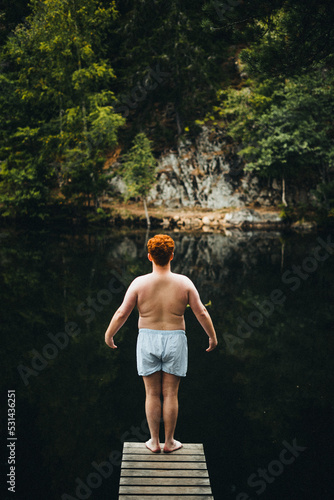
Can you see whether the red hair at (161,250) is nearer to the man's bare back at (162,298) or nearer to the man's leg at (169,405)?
the man's bare back at (162,298)

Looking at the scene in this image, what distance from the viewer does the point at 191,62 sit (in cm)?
2959

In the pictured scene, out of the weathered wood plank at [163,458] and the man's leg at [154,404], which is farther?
the man's leg at [154,404]

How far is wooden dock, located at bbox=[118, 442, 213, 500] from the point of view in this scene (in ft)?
8.85

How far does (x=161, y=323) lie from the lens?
3.17 meters

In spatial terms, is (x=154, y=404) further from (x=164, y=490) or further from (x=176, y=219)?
(x=176, y=219)

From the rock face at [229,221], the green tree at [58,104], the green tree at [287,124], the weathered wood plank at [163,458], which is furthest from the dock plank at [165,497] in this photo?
the green tree at [58,104]

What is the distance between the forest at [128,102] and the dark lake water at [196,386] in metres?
15.7

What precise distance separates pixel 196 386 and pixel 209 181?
25.7m

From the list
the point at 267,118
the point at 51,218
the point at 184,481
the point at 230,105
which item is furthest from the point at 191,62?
the point at 184,481

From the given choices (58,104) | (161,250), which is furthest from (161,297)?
(58,104)

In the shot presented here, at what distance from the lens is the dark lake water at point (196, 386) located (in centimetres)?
349

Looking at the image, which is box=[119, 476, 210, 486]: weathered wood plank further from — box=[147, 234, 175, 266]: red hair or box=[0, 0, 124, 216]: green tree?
box=[0, 0, 124, 216]: green tree

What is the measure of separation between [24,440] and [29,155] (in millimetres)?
25580

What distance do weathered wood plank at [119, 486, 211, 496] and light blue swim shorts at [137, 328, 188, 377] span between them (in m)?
0.79
